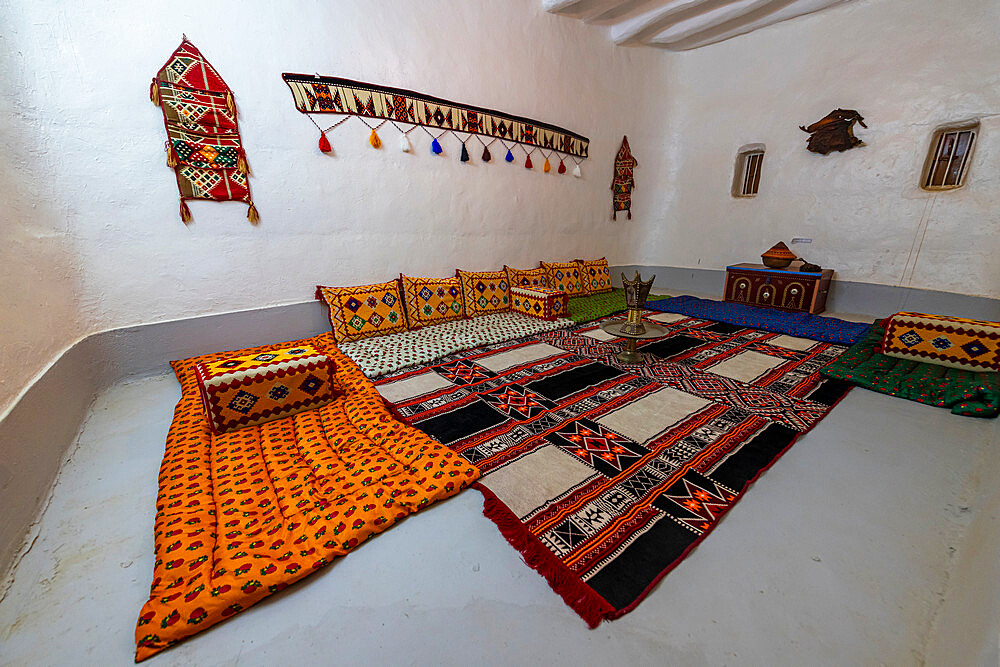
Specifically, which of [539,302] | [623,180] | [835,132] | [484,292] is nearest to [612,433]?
[539,302]

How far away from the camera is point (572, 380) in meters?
2.45

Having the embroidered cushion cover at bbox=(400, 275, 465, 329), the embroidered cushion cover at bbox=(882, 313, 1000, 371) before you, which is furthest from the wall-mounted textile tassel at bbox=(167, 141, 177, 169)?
the embroidered cushion cover at bbox=(882, 313, 1000, 371)

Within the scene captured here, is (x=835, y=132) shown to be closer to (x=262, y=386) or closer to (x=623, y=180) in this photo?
(x=623, y=180)

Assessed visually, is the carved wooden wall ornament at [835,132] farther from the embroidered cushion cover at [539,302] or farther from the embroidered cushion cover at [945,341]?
the embroidered cushion cover at [539,302]

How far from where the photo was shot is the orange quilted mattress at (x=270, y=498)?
3.25ft

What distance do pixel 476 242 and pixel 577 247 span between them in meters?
1.67

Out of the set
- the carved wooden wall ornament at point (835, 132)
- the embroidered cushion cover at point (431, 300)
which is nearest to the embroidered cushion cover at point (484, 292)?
the embroidered cushion cover at point (431, 300)

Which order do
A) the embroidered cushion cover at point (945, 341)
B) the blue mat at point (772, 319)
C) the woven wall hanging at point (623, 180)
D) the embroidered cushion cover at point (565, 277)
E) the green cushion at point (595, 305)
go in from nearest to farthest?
the embroidered cushion cover at point (945, 341)
the blue mat at point (772, 319)
the green cushion at point (595, 305)
the embroidered cushion cover at point (565, 277)
the woven wall hanging at point (623, 180)

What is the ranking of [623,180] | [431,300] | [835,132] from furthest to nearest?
[623,180]
[835,132]
[431,300]

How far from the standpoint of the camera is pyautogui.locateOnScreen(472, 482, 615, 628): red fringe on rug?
1.00 m

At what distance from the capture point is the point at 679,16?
14.1ft

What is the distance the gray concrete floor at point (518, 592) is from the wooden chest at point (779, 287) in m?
2.96

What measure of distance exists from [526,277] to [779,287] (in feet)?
9.71

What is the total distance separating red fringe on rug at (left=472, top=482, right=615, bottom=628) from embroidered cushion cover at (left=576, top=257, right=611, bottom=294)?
3812mm
